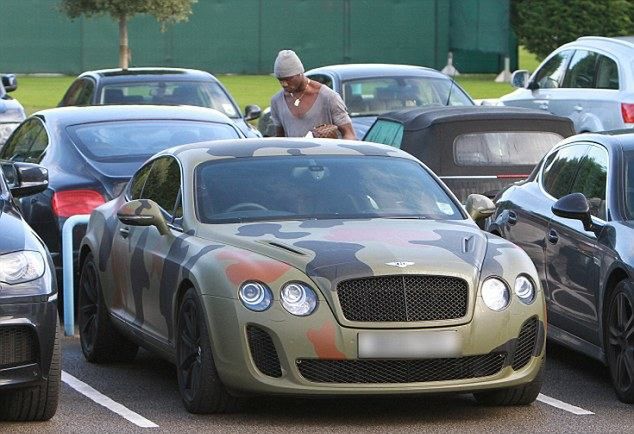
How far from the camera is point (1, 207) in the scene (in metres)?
9.01

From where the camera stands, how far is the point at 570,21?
5134 cm

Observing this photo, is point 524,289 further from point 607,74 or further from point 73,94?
point 73,94

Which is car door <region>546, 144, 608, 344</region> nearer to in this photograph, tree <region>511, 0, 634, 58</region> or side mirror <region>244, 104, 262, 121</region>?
side mirror <region>244, 104, 262, 121</region>

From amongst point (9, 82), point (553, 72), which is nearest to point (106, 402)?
point (553, 72)

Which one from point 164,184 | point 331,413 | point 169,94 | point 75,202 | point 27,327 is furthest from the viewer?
point 169,94

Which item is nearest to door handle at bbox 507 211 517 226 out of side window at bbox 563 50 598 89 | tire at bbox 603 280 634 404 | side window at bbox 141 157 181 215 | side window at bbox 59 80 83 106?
tire at bbox 603 280 634 404

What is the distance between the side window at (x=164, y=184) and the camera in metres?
9.92

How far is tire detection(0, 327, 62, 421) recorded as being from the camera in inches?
333

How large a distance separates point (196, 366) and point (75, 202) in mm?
3989

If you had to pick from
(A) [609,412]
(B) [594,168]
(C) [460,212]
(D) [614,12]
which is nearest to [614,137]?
(B) [594,168]

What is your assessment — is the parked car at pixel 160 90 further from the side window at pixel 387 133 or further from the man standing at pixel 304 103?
the man standing at pixel 304 103

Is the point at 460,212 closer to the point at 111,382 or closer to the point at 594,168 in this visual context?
the point at 594,168

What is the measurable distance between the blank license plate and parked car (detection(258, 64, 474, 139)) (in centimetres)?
1193

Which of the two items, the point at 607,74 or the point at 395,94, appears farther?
the point at 395,94
